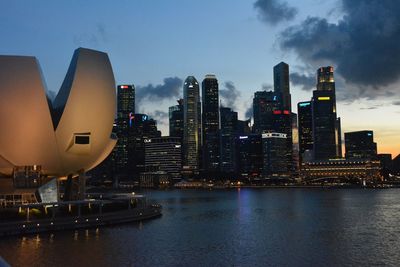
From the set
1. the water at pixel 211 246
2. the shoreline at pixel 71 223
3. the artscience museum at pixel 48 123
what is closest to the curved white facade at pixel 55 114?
the artscience museum at pixel 48 123

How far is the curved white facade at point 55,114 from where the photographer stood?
36.4 m

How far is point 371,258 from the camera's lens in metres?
25.9

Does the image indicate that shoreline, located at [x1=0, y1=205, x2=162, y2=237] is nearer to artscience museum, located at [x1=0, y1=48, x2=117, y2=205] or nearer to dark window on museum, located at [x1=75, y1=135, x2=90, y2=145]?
artscience museum, located at [x1=0, y1=48, x2=117, y2=205]

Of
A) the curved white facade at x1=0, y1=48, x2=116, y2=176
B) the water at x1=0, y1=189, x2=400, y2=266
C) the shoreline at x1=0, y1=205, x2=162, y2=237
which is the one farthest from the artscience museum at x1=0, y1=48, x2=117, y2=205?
the water at x1=0, y1=189, x2=400, y2=266

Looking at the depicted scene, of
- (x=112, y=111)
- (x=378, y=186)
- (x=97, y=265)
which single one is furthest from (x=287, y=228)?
(x=378, y=186)

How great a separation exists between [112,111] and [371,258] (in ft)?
79.1

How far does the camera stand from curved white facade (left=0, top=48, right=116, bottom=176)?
3644 cm

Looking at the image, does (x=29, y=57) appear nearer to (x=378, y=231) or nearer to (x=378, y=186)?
(x=378, y=231)

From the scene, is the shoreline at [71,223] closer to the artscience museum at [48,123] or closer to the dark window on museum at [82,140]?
the artscience museum at [48,123]

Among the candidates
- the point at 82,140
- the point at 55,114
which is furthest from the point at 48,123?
the point at 82,140

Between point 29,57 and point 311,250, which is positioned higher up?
point 29,57

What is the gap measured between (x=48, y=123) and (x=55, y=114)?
174 cm

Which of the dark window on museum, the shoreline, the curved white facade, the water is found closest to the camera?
the water

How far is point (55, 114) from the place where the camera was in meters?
39.4
